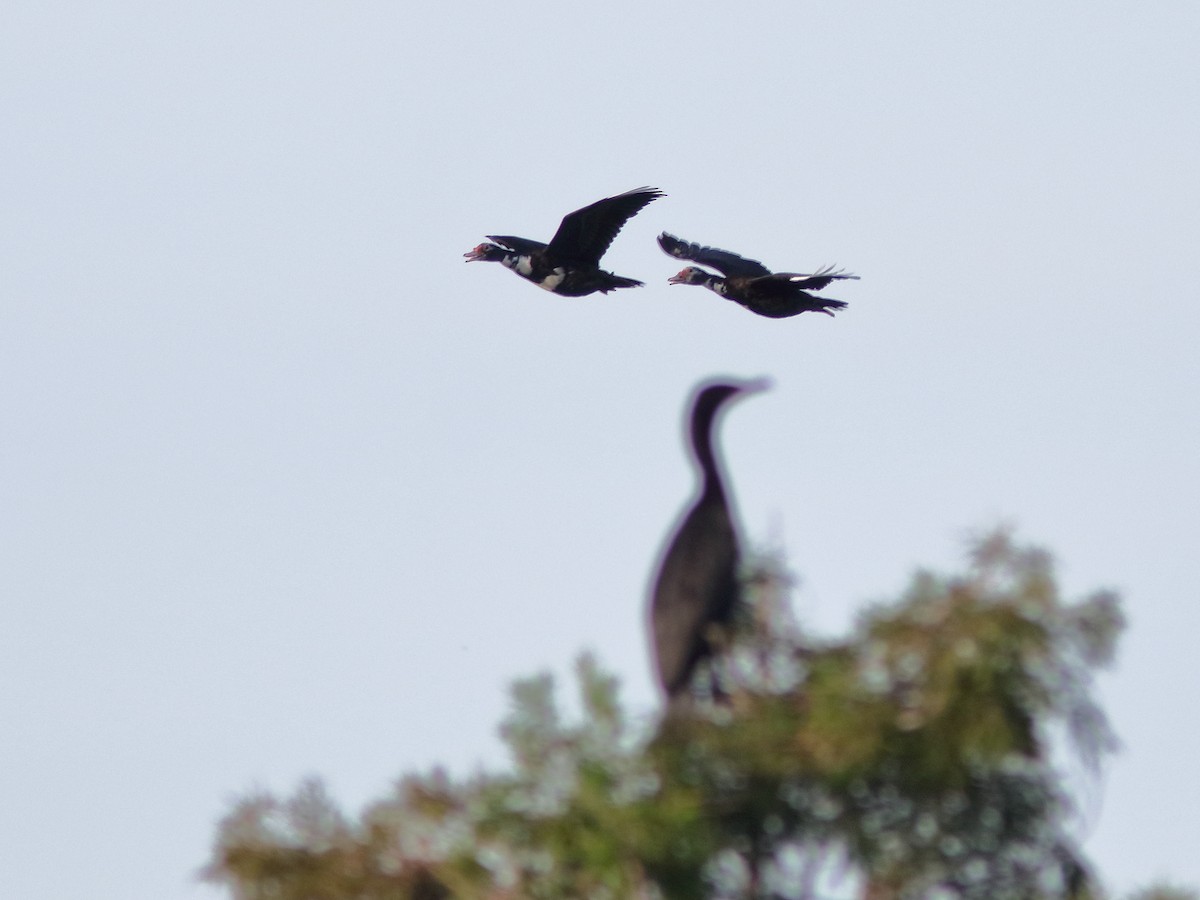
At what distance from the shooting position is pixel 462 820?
6.23m

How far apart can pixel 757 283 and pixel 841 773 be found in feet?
48.9

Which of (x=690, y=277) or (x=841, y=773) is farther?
(x=690, y=277)

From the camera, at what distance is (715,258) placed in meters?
21.7

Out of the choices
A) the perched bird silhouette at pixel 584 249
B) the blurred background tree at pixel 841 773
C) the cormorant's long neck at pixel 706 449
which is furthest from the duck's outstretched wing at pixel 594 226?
the blurred background tree at pixel 841 773

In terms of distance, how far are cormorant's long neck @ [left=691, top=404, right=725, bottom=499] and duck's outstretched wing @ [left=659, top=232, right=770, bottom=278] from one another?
12885 mm

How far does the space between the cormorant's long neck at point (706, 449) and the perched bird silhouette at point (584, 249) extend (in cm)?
1286

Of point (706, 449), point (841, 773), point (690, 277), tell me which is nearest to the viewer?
point (841, 773)

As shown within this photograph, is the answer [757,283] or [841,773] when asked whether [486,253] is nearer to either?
[757,283]

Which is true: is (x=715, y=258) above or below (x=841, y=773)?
above

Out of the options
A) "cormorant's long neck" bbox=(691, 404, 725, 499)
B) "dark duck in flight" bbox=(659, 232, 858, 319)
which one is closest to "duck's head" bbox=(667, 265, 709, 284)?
"dark duck in flight" bbox=(659, 232, 858, 319)

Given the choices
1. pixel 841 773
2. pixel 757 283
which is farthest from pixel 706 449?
pixel 757 283

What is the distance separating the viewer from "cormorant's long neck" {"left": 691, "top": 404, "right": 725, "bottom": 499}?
805cm

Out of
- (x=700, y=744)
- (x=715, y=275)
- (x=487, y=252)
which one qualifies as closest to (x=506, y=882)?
(x=700, y=744)

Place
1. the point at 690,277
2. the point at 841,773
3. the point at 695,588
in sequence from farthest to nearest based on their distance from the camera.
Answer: the point at 690,277 < the point at 695,588 < the point at 841,773
